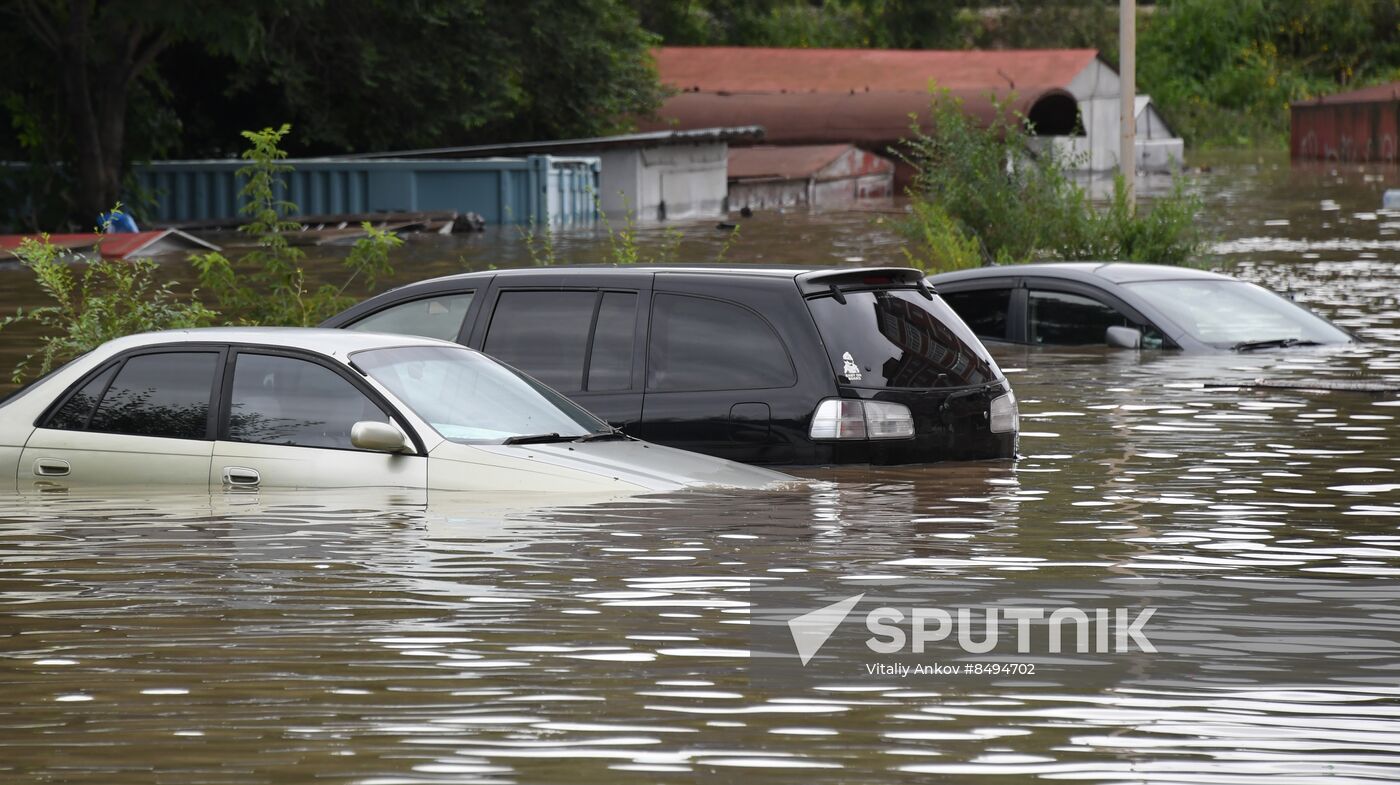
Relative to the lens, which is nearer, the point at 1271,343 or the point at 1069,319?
the point at 1271,343

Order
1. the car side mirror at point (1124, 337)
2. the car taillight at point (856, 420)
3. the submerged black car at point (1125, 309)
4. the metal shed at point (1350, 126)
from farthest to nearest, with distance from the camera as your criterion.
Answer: the metal shed at point (1350, 126) < the submerged black car at point (1125, 309) < the car side mirror at point (1124, 337) < the car taillight at point (856, 420)

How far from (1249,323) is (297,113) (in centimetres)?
3501

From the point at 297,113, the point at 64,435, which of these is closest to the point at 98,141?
the point at 297,113

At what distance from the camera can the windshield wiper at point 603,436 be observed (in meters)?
8.85

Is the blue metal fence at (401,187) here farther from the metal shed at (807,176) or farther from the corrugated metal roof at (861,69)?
the corrugated metal roof at (861,69)

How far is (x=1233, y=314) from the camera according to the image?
15516 millimetres

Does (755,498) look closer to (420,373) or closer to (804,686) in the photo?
(420,373)

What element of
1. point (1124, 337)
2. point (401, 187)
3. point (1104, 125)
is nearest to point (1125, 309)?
point (1124, 337)

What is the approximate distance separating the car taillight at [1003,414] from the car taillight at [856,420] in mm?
815

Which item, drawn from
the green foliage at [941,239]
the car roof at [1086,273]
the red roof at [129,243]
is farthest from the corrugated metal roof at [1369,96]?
the car roof at [1086,273]

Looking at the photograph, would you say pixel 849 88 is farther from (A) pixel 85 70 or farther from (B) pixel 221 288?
(B) pixel 221 288

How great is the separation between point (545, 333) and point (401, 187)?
32936 millimetres

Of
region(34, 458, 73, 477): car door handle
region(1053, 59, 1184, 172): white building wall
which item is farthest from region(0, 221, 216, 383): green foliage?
region(1053, 59, 1184, 172): white building wall

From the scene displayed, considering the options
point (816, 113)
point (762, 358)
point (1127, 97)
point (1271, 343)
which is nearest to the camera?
point (762, 358)
